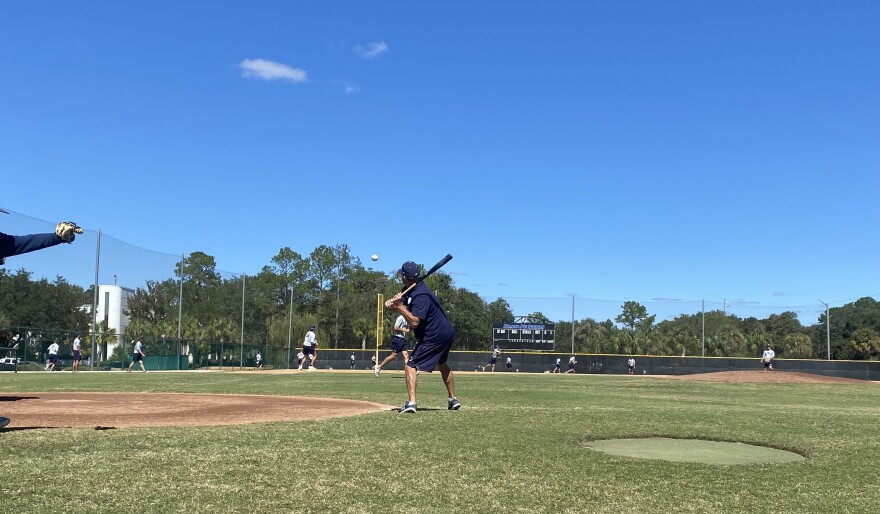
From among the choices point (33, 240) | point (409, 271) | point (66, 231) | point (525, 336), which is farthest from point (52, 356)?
point (525, 336)

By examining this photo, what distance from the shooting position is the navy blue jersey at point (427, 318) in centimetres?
914

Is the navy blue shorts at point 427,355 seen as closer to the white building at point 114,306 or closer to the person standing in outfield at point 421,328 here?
the person standing in outfield at point 421,328

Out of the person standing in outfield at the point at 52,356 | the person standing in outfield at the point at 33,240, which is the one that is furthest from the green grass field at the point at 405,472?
the person standing in outfield at the point at 52,356

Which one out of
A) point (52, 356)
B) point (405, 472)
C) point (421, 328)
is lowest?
point (52, 356)

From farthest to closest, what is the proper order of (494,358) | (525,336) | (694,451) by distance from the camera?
1. (525,336)
2. (494,358)
3. (694,451)

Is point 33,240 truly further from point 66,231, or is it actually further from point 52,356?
point 52,356

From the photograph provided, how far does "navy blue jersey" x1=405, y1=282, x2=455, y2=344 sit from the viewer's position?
914cm

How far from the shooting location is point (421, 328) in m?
9.16

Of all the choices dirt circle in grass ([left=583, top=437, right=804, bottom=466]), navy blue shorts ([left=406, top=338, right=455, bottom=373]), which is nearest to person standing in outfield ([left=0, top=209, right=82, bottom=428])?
navy blue shorts ([left=406, top=338, right=455, bottom=373])

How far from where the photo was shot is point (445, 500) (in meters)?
4.14

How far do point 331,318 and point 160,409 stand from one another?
72.9m

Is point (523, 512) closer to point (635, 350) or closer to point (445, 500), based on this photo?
point (445, 500)

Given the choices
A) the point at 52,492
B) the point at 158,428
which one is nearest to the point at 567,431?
the point at 158,428

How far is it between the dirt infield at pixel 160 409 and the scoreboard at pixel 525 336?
39088mm
